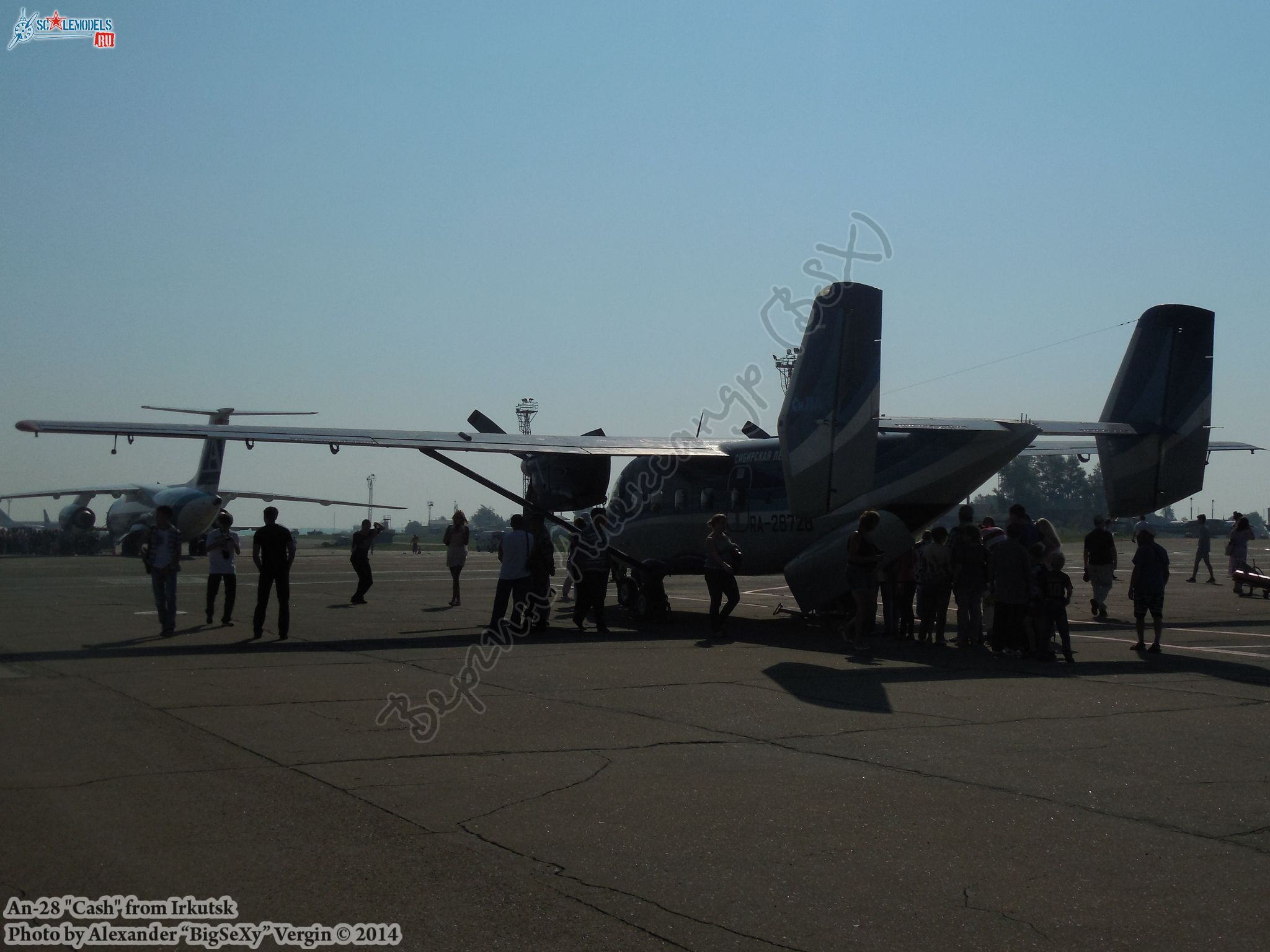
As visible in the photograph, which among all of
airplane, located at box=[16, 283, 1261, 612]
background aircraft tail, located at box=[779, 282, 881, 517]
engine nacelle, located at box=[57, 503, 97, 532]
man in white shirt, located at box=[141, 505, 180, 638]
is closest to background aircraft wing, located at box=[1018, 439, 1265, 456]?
airplane, located at box=[16, 283, 1261, 612]

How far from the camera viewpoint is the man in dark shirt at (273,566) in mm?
14984

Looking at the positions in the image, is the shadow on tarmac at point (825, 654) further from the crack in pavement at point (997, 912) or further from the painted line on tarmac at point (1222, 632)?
the crack in pavement at point (997, 912)

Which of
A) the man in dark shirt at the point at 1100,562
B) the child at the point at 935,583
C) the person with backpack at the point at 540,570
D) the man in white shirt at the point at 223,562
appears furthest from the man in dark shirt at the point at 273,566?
the man in dark shirt at the point at 1100,562

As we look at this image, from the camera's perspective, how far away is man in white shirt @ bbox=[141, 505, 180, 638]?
1513cm

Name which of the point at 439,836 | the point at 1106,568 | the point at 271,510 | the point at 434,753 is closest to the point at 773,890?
the point at 439,836

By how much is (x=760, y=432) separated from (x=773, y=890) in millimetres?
17966

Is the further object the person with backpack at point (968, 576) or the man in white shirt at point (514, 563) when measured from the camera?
the man in white shirt at point (514, 563)

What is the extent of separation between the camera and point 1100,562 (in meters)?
18.6

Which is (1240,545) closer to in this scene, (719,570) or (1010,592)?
(1010,592)

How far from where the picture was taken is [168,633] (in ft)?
50.3

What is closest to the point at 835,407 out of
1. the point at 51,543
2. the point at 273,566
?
the point at 273,566

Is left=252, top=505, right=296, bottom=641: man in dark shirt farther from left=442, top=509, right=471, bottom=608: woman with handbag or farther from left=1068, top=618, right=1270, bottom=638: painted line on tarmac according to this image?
left=1068, top=618, right=1270, bottom=638: painted line on tarmac

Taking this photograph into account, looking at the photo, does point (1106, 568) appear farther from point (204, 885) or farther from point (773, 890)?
point (204, 885)

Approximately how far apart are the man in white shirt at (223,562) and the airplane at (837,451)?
192 centimetres
